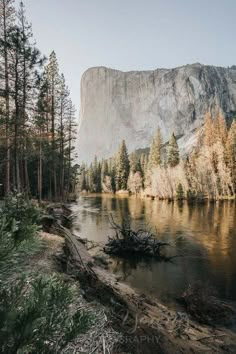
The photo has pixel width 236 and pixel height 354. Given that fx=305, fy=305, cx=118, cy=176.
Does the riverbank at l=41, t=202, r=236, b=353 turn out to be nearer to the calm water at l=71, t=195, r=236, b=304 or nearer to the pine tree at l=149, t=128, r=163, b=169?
the calm water at l=71, t=195, r=236, b=304

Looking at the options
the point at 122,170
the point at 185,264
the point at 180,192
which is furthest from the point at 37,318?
the point at 122,170

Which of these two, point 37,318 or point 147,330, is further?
point 147,330

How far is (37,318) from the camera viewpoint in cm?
179

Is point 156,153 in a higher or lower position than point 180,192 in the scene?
higher

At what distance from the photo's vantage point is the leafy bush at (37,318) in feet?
5.84

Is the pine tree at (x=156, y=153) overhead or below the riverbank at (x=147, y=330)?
overhead

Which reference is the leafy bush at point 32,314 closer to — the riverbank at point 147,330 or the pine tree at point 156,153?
the riverbank at point 147,330

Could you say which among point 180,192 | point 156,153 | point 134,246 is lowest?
point 134,246

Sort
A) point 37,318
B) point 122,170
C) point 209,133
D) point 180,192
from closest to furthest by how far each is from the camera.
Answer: point 37,318 → point 180,192 → point 209,133 → point 122,170

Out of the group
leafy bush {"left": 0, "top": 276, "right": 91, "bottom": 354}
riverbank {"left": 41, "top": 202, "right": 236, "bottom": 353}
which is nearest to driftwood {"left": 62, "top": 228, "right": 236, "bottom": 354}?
riverbank {"left": 41, "top": 202, "right": 236, "bottom": 353}

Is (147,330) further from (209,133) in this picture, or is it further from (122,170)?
(122,170)

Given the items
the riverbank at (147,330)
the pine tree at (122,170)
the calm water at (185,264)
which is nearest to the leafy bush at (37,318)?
the riverbank at (147,330)

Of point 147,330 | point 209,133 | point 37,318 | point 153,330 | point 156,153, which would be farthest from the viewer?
point 156,153

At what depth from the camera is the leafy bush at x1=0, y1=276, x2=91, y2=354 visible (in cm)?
178
